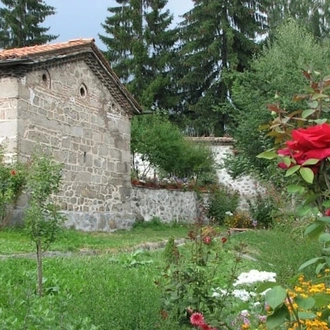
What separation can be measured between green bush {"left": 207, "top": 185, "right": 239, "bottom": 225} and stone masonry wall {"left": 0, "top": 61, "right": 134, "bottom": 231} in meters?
4.65

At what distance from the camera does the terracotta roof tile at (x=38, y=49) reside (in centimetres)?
1152

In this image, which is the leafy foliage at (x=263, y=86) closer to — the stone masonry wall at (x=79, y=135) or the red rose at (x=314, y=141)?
the stone masonry wall at (x=79, y=135)

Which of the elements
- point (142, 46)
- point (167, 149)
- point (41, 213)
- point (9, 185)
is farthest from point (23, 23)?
point (41, 213)

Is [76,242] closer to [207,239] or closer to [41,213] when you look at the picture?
[41,213]

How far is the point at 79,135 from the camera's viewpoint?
45.8ft

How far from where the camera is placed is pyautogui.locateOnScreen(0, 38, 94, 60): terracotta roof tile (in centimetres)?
1152

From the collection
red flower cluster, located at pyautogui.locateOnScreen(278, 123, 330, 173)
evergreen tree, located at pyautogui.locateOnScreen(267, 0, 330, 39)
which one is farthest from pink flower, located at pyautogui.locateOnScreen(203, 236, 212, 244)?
evergreen tree, located at pyautogui.locateOnScreen(267, 0, 330, 39)

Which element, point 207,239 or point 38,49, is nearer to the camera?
point 207,239

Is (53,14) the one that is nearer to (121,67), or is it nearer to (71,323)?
(121,67)

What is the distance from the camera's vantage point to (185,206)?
62.1ft

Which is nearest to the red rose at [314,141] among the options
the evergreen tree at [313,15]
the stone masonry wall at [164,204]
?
the stone masonry wall at [164,204]

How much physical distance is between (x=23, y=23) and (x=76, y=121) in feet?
64.4

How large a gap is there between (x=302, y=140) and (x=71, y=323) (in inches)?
105

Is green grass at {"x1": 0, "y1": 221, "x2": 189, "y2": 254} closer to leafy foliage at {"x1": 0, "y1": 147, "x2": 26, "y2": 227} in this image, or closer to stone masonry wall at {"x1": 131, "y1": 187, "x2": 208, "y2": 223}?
leafy foliage at {"x1": 0, "y1": 147, "x2": 26, "y2": 227}
